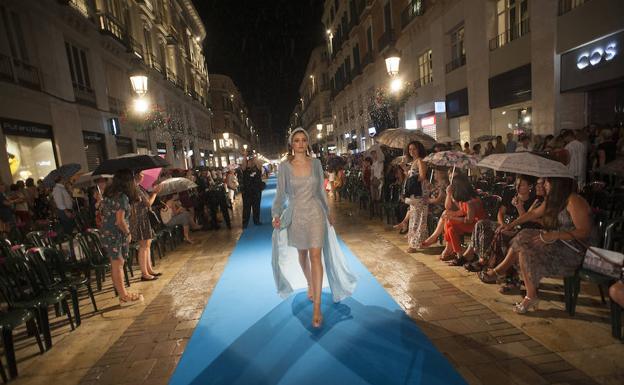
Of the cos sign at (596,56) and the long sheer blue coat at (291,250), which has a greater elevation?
the cos sign at (596,56)

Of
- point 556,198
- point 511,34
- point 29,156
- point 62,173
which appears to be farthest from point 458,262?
point 29,156

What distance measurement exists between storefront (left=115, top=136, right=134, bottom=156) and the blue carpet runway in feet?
52.2

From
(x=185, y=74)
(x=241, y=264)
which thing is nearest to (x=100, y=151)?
(x=241, y=264)

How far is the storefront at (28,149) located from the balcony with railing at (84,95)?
282 cm

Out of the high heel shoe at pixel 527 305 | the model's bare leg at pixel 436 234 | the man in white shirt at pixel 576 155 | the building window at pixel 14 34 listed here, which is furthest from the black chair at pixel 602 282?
the building window at pixel 14 34

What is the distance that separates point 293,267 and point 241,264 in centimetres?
203

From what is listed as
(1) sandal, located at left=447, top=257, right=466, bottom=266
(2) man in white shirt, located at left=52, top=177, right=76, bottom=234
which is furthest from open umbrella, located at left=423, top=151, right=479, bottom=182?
(2) man in white shirt, located at left=52, top=177, right=76, bottom=234

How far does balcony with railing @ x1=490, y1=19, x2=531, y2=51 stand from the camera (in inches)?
452

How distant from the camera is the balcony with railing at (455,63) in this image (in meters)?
15.1

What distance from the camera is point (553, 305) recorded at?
3885mm

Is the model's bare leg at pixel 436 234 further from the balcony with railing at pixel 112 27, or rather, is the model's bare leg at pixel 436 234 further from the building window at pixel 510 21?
the balcony with railing at pixel 112 27

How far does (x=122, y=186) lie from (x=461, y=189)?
15.8 ft

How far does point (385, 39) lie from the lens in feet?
71.7

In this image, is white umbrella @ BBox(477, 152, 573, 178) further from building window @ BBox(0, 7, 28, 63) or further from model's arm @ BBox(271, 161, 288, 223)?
building window @ BBox(0, 7, 28, 63)
